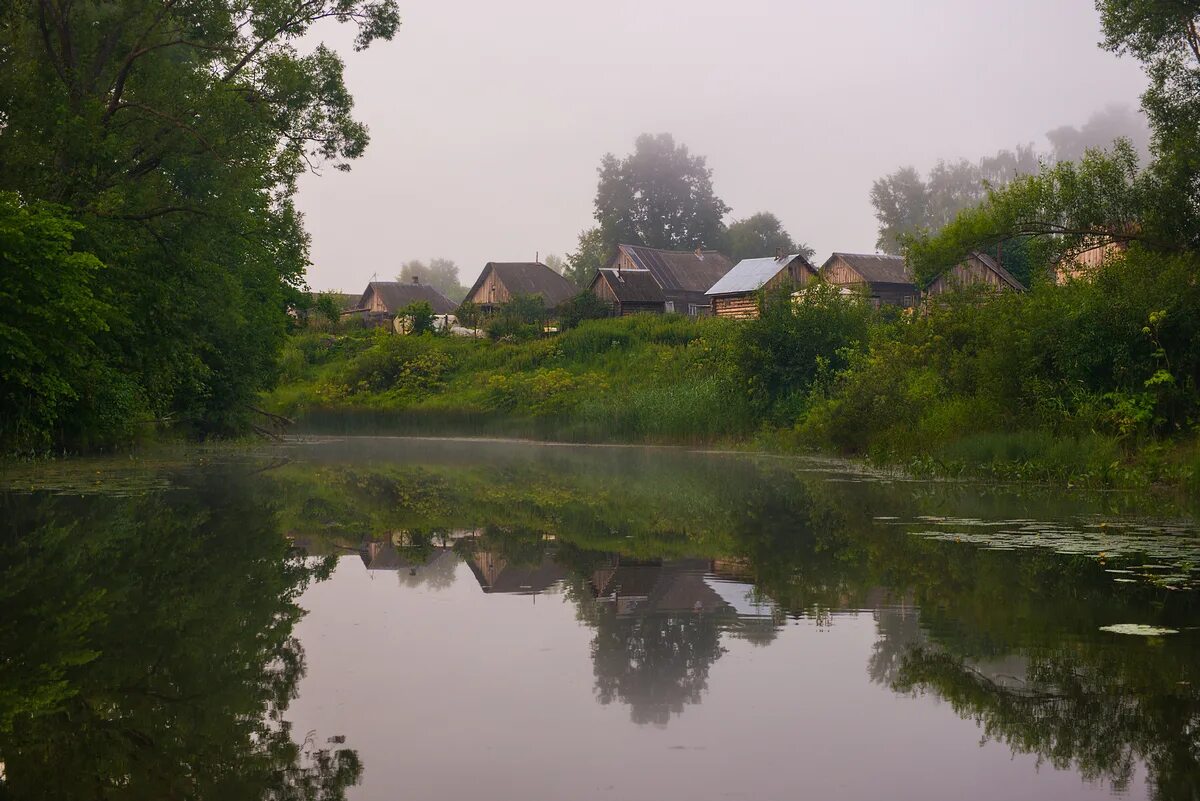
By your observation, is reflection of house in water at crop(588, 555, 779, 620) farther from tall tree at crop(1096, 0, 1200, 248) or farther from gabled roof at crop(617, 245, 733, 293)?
gabled roof at crop(617, 245, 733, 293)

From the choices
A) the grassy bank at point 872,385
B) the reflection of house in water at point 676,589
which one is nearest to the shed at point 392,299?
the grassy bank at point 872,385

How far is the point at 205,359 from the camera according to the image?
33.4m

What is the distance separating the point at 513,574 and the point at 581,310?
54776 millimetres

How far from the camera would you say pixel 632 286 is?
73.8m

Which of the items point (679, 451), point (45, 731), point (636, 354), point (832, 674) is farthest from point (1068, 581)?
point (636, 354)

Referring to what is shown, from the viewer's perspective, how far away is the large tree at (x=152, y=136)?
72.8 feet

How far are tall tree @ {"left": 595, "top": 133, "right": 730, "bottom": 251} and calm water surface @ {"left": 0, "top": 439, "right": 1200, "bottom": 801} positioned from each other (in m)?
94.9

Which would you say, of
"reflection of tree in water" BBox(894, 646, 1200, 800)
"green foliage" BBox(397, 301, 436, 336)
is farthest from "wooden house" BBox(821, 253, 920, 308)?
"reflection of tree in water" BBox(894, 646, 1200, 800)

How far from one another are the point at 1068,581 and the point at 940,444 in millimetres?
13886

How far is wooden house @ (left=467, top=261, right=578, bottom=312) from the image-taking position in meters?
82.0

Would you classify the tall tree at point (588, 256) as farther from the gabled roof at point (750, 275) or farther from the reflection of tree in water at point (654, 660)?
the reflection of tree in water at point (654, 660)

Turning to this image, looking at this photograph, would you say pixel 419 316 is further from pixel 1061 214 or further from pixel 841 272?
pixel 1061 214

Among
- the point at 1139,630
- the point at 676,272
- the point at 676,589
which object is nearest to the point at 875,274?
the point at 676,272

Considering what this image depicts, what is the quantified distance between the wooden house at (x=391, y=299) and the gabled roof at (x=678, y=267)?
50.7ft
